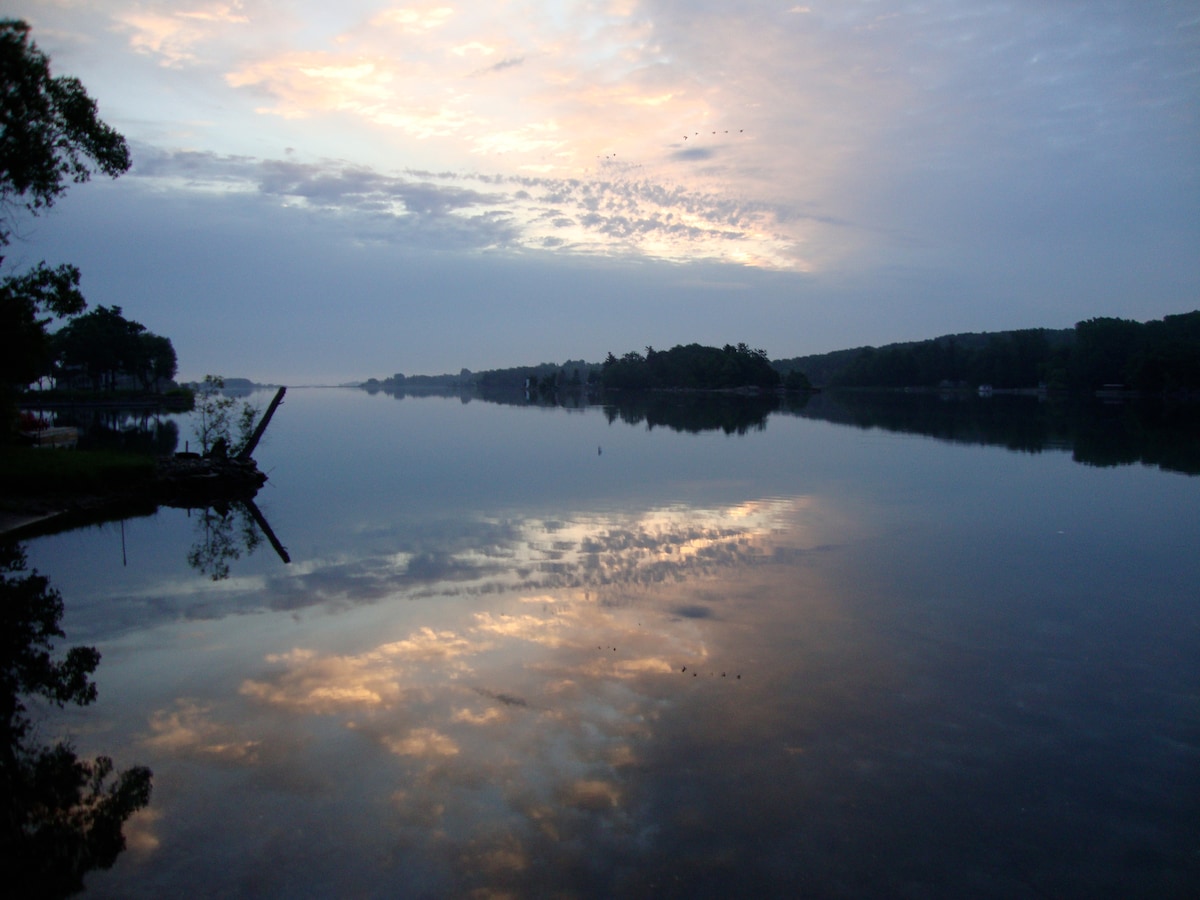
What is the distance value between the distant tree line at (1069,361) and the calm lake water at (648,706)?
117 meters

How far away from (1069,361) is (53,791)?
16303 centimetres

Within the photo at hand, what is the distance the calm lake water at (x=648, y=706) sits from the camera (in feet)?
19.2

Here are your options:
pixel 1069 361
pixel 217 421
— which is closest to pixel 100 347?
pixel 217 421

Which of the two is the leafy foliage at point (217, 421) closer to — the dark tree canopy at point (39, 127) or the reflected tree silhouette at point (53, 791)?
the dark tree canopy at point (39, 127)

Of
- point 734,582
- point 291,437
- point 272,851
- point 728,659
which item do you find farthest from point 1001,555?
point 291,437

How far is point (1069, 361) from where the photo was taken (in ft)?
467

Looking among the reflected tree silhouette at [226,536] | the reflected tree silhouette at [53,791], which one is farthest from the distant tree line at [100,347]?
the reflected tree silhouette at [53,791]

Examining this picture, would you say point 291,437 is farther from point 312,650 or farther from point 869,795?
point 869,795

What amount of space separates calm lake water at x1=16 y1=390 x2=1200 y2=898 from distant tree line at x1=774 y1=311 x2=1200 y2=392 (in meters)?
117

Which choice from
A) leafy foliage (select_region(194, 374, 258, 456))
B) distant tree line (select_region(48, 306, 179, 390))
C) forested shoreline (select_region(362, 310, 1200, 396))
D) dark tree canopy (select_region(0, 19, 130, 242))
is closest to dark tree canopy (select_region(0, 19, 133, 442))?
dark tree canopy (select_region(0, 19, 130, 242))

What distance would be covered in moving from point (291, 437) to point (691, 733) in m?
48.3

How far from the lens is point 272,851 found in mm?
5918

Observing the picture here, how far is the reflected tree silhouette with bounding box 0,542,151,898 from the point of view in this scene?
5.64 metres

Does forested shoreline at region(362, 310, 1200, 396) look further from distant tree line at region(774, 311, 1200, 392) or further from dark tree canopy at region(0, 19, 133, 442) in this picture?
dark tree canopy at region(0, 19, 133, 442)
